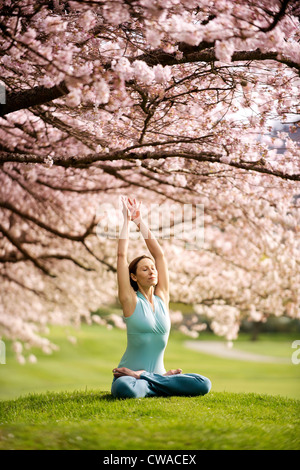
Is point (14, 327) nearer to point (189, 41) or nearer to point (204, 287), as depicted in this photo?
point (204, 287)

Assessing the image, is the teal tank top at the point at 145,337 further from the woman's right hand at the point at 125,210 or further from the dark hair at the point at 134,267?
the woman's right hand at the point at 125,210

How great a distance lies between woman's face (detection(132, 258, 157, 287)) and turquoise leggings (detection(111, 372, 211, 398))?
2.60 feet

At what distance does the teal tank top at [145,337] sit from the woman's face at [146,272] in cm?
15

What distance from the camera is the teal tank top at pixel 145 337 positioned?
4.43m

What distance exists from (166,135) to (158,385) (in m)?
2.38

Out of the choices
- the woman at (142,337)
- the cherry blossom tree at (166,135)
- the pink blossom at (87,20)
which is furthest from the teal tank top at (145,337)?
the pink blossom at (87,20)

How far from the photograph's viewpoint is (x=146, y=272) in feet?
15.0

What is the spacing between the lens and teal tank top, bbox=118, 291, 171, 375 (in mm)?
4434

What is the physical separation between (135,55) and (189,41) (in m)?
0.94

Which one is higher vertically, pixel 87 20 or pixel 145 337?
pixel 87 20

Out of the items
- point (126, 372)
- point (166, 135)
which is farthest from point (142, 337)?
point (166, 135)

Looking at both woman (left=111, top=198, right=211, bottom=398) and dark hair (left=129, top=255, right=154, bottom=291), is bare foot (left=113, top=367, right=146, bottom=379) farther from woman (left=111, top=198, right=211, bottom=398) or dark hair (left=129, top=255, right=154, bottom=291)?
dark hair (left=129, top=255, right=154, bottom=291)

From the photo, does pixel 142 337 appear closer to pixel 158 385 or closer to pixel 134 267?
pixel 158 385
